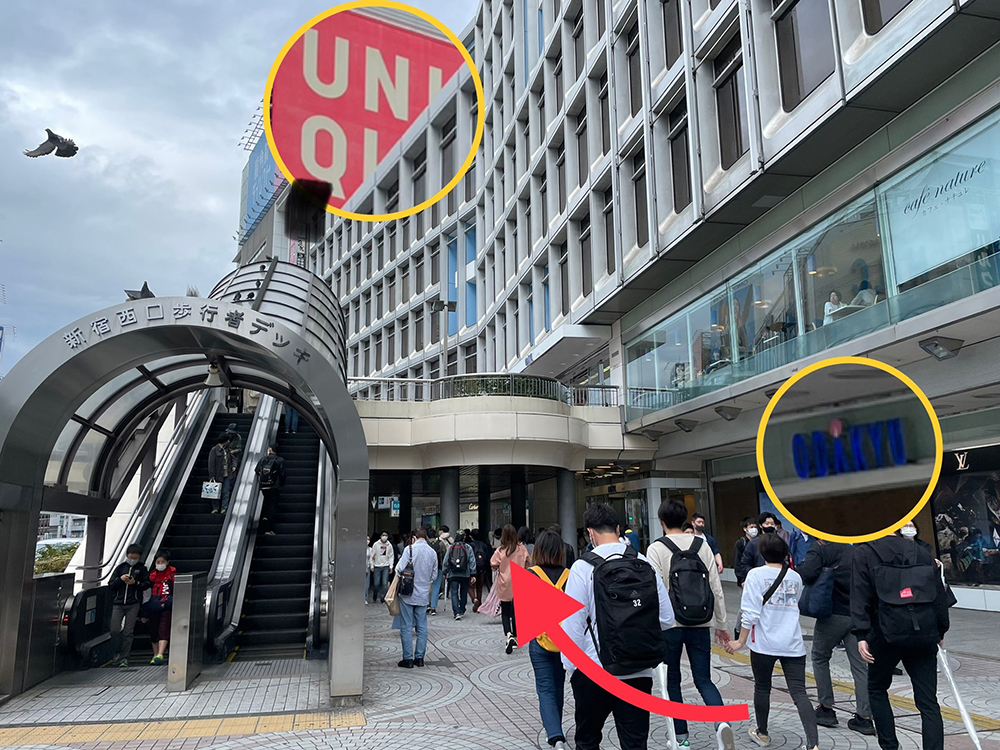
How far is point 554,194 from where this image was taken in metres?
27.6

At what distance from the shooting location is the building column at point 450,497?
873 inches

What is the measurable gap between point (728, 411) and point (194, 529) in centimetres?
1138

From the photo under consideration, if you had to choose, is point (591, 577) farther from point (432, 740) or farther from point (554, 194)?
point (554, 194)

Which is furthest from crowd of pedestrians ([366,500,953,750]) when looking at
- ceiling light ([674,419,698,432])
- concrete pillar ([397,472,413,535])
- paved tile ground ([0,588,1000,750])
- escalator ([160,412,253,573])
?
concrete pillar ([397,472,413,535])

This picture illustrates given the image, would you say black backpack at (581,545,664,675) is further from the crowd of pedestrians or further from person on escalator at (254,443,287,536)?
person on escalator at (254,443,287,536)

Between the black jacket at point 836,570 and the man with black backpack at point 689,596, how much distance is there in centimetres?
107

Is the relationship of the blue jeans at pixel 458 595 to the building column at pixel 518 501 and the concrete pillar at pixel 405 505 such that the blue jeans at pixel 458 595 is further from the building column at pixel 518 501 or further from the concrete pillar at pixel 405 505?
the concrete pillar at pixel 405 505

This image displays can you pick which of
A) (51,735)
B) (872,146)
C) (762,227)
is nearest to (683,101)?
(762,227)

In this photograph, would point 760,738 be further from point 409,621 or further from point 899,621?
point 409,621

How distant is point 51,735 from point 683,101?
17669 millimetres

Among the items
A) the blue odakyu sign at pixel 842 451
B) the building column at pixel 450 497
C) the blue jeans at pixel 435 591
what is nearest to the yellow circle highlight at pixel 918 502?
the blue odakyu sign at pixel 842 451

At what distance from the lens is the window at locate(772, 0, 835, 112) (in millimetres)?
13391

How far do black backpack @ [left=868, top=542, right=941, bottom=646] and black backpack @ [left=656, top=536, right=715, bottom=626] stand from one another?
3.73 feet

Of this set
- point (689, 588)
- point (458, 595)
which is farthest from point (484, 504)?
point (689, 588)
